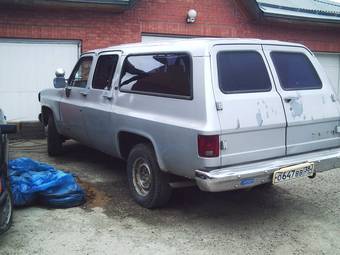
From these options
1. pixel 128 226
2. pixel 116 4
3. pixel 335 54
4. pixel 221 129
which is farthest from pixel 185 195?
pixel 335 54

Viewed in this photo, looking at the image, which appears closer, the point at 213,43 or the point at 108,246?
the point at 108,246

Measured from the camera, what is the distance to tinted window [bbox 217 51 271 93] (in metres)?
4.74

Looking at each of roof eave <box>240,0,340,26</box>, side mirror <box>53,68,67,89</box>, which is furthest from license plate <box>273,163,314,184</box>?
roof eave <box>240,0,340,26</box>

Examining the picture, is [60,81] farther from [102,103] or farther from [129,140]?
[129,140]

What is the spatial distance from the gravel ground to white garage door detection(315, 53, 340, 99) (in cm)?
826

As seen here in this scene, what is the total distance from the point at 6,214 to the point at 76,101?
2.87m

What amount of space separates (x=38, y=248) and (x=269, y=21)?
9.62m

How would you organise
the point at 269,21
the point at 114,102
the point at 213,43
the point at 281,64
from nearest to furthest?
the point at 213,43 → the point at 281,64 → the point at 114,102 → the point at 269,21

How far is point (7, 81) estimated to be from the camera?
9.84 meters

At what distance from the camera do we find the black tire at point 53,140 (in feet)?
26.1

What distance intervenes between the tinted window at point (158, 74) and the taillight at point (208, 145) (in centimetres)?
55

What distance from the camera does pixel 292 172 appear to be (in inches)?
189

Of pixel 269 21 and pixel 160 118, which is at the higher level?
pixel 269 21

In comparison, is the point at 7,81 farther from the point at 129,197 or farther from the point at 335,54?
the point at 335,54
